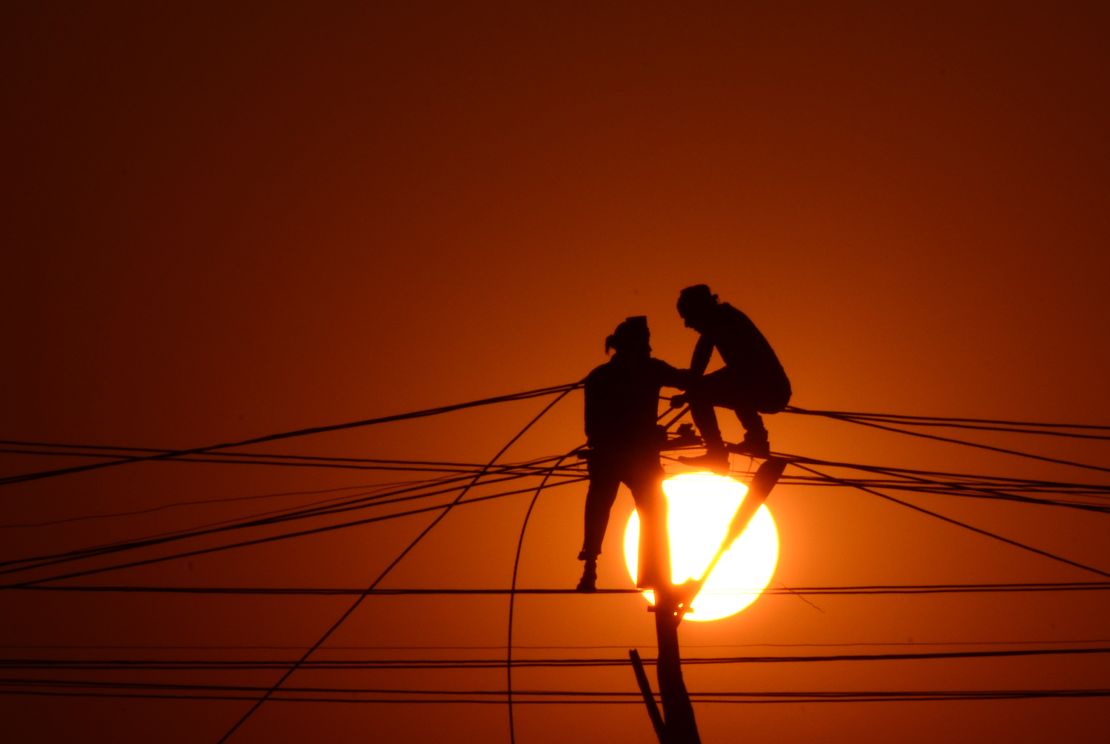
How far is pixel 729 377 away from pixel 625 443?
3.86 ft

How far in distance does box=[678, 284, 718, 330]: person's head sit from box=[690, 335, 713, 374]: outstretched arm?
0.15 m

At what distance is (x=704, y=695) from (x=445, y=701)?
2787mm

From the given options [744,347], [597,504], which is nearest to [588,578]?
[597,504]

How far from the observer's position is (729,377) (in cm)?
905

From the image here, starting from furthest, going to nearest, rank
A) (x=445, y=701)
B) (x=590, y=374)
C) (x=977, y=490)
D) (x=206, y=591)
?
1. (x=445, y=701)
2. (x=977, y=490)
3. (x=590, y=374)
4. (x=206, y=591)

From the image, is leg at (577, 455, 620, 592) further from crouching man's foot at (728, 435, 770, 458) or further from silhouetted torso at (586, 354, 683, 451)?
crouching man's foot at (728, 435, 770, 458)

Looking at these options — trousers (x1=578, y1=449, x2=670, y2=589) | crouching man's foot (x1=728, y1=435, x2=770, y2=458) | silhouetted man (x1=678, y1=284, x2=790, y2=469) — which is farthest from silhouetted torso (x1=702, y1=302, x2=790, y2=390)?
trousers (x1=578, y1=449, x2=670, y2=589)

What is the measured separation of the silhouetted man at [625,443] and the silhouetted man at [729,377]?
439mm

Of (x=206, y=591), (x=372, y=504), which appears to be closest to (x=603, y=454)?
(x=372, y=504)

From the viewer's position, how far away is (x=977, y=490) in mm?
9250

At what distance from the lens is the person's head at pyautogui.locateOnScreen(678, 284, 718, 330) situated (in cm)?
940

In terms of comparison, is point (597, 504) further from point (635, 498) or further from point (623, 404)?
point (623, 404)

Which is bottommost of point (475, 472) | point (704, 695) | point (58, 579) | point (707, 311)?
point (704, 695)

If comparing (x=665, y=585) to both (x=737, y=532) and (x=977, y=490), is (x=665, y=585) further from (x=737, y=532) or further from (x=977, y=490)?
(x=977, y=490)
